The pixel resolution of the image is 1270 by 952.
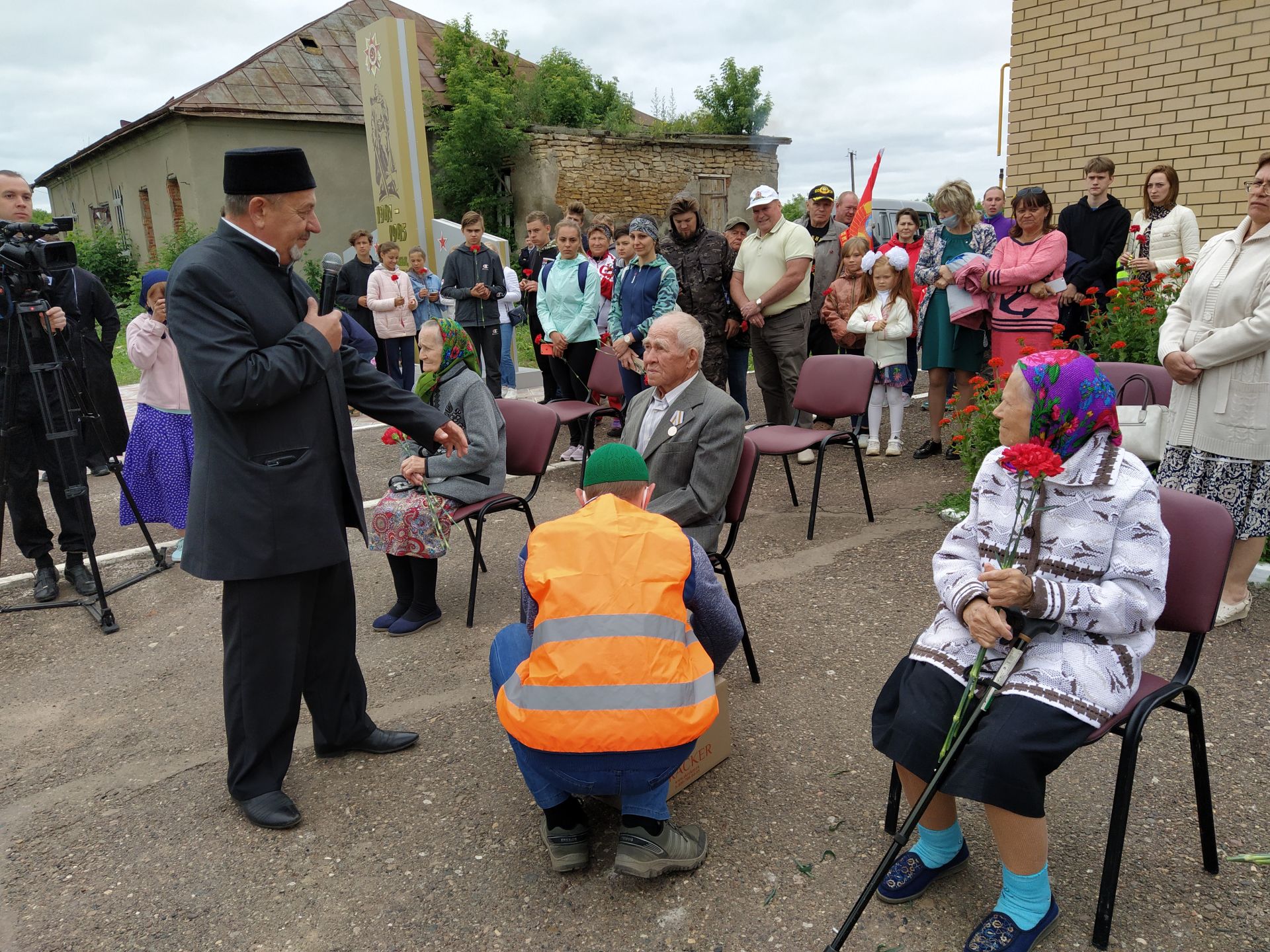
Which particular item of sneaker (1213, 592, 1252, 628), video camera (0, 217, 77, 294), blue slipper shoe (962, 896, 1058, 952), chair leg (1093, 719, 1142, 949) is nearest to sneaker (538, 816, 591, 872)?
blue slipper shoe (962, 896, 1058, 952)

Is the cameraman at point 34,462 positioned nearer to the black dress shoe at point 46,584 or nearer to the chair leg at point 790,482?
the black dress shoe at point 46,584

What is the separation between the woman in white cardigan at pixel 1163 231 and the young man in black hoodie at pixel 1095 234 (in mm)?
188

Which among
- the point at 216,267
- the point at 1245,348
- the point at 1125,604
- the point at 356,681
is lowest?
the point at 356,681

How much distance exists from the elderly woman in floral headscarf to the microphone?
206cm

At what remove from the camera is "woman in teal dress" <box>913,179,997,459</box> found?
7.14 metres

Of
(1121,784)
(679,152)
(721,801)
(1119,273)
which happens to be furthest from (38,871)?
(679,152)

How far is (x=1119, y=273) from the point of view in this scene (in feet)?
21.6

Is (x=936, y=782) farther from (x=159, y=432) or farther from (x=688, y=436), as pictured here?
(x=159, y=432)

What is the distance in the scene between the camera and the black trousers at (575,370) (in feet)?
26.1

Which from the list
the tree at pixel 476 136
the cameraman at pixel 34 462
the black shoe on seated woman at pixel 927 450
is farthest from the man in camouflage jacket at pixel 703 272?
the tree at pixel 476 136

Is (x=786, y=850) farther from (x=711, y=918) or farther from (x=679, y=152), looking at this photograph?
(x=679, y=152)

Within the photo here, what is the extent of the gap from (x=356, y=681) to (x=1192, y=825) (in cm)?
283

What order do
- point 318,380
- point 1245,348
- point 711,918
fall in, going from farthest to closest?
point 1245,348
point 318,380
point 711,918

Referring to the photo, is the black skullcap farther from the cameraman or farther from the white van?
the white van
